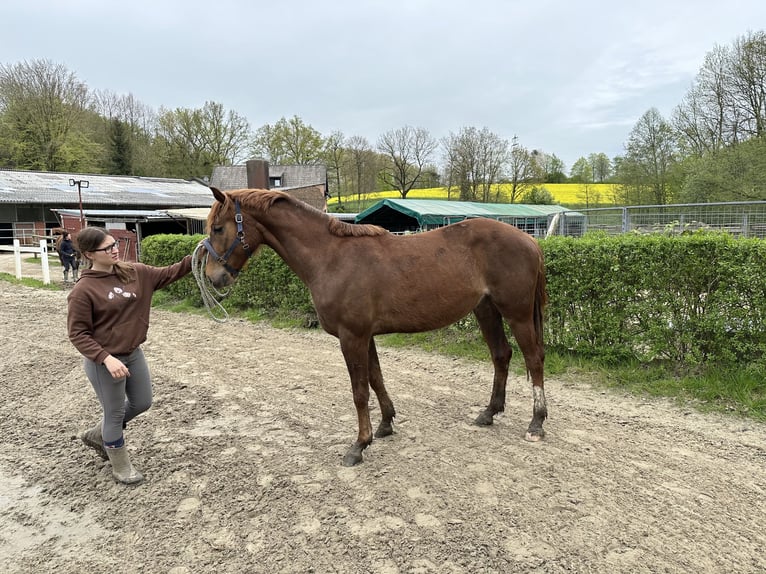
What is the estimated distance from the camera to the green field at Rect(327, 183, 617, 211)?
1561 inches

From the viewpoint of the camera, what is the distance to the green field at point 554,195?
39656 millimetres

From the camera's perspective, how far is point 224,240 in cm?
329

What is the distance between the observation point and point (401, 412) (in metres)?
4.15

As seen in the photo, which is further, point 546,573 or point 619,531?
point 619,531

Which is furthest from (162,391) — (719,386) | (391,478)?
(719,386)

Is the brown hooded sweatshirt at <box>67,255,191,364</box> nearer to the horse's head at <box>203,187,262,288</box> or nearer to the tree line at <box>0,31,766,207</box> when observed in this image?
the horse's head at <box>203,187,262,288</box>

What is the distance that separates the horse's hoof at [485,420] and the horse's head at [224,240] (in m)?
2.32

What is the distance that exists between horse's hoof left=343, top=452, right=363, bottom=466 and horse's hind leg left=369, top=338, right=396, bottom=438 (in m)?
0.44

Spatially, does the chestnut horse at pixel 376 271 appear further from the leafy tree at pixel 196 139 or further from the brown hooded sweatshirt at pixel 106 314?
the leafy tree at pixel 196 139

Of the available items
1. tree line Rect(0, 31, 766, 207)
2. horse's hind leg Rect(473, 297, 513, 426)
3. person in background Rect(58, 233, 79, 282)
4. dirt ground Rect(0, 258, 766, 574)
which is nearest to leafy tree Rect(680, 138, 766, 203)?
tree line Rect(0, 31, 766, 207)

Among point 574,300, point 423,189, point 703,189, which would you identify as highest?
point 423,189

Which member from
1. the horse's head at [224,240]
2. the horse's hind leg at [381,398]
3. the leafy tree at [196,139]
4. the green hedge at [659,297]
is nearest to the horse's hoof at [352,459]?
the horse's hind leg at [381,398]

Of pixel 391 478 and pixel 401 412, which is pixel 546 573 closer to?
pixel 391 478

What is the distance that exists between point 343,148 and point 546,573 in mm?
51075
